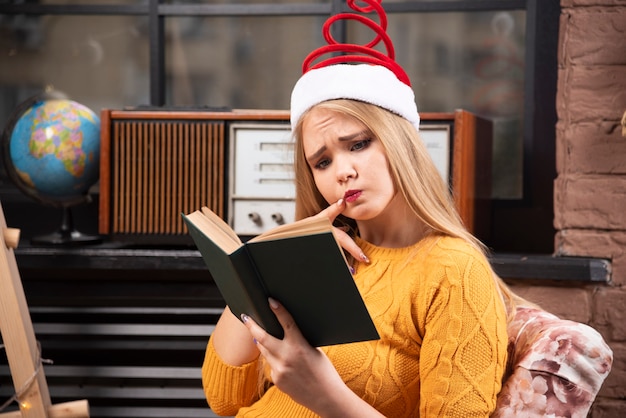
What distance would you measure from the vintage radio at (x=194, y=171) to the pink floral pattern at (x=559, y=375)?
2.74ft

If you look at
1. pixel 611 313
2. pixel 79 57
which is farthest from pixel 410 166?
pixel 79 57

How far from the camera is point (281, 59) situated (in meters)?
2.39

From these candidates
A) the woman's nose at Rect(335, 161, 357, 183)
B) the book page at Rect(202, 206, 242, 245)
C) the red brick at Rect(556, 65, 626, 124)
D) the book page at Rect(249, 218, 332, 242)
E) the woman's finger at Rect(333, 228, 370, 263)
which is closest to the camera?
the book page at Rect(249, 218, 332, 242)

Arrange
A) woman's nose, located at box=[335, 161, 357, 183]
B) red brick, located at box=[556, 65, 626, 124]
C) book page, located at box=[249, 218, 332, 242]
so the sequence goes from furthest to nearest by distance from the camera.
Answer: red brick, located at box=[556, 65, 626, 124] → woman's nose, located at box=[335, 161, 357, 183] → book page, located at box=[249, 218, 332, 242]

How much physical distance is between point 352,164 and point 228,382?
18.2 inches

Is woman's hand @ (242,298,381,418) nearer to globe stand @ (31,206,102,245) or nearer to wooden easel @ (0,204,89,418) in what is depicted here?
wooden easel @ (0,204,89,418)

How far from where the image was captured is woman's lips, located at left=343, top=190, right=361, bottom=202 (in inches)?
48.6

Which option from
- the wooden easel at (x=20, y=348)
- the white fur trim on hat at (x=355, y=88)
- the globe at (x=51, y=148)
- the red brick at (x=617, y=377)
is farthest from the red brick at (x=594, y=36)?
the wooden easel at (x=20, y=348)

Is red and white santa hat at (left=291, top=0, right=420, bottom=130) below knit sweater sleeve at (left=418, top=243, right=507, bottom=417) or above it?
above

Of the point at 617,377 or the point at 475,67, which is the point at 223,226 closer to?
the point at 617,377

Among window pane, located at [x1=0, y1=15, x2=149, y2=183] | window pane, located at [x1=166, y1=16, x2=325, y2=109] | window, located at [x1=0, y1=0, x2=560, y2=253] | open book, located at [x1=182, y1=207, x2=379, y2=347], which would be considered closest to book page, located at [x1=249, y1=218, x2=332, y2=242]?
open book, located at [x1=182, y1=207, x2=379, y2=347]

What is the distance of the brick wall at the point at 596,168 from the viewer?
1.91m

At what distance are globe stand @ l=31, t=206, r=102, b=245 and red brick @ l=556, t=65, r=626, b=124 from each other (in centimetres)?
127

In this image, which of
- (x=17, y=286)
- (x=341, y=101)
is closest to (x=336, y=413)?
(x=341, y=101)
